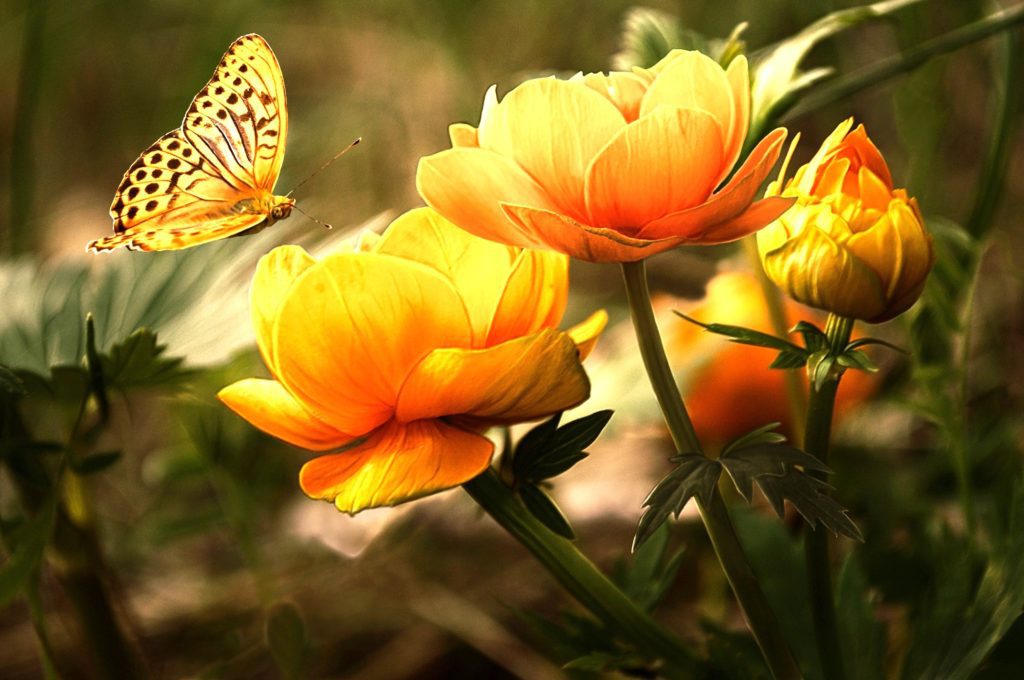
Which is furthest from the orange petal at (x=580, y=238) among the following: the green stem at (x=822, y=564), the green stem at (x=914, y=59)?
the green stem at (x=914, y=59)

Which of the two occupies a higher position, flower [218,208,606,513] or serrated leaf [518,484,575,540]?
flower [218,208,606,513]

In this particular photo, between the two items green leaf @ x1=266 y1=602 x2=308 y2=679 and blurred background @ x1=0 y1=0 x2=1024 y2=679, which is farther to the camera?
blurred background @ x1=0 y1=0 x2=1024 y2=679

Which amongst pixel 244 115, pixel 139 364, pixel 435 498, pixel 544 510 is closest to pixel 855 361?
pixel 544 510

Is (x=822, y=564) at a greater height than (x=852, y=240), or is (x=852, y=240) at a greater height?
(x=852, y=240)

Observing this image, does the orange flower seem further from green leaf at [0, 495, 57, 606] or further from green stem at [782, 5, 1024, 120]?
green leaf at [0, 495, 57, 606]

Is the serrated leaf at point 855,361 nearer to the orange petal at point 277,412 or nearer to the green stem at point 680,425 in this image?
the green stem at point 680,425

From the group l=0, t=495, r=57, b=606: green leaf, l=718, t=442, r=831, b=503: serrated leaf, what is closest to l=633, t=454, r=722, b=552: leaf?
l=718, t=442, r=831, b=503: serrated leaf

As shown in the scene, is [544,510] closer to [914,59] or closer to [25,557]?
[25,557]
